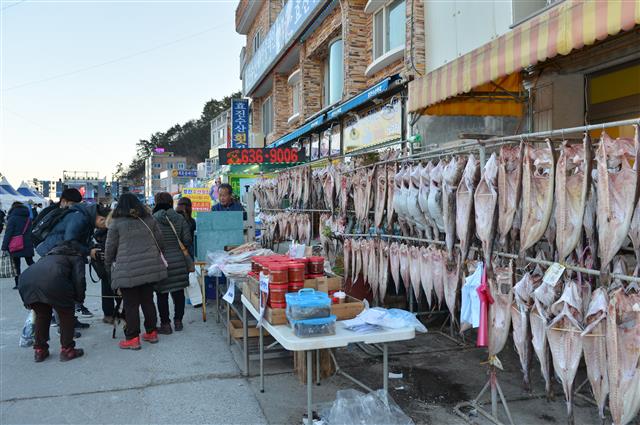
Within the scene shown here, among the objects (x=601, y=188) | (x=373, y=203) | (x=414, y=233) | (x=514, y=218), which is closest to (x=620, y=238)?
(x=601, y=188)

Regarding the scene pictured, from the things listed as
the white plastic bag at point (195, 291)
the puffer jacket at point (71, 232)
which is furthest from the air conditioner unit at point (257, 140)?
the puffer jacket at point (71, 232)

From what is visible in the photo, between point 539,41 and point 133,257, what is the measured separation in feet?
15.2

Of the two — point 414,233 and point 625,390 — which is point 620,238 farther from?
point 414,233

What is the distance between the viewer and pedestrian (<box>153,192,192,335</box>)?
6254 millimetres

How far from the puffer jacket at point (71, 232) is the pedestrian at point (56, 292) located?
0.46 ft

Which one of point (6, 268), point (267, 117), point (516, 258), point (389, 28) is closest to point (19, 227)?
point (6, 268)

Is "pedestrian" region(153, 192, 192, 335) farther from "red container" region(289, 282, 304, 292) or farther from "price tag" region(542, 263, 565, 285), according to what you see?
"price tag" region(542, 263, 565, 285)

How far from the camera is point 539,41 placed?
13.3ft

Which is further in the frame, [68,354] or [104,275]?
[104,275]

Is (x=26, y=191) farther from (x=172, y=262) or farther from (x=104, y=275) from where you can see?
(x=172, y=262)

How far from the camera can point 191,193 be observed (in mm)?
14484

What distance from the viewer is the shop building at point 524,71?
4023 millimetres

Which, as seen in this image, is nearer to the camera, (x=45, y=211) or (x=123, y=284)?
(x=123, y=284)

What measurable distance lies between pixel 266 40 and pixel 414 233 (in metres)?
15.2
